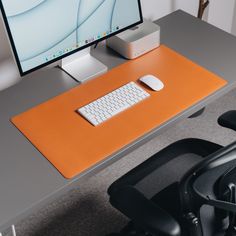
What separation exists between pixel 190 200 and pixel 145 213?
0.15 m

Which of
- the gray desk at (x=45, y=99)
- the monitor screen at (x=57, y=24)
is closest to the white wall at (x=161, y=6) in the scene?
the gray desk at (x=45, y=99)

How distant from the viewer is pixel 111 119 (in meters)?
1.60

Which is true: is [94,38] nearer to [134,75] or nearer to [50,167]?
[134,75]

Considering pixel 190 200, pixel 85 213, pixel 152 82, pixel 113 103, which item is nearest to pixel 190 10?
pixel 152 82

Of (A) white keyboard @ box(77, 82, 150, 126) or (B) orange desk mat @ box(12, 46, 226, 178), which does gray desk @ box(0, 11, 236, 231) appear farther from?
(A) white keyboard @ box(77, 82, 150, 126)

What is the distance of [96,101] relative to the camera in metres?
1.66

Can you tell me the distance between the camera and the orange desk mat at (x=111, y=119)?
1480 millimetres

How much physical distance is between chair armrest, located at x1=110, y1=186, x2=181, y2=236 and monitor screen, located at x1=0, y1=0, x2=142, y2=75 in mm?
574

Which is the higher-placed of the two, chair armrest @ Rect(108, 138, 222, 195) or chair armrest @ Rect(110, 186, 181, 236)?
chair armrest @ Rect(110, 186, 181, 236)

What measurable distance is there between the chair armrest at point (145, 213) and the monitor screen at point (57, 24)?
57cm

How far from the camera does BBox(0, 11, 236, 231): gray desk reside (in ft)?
4.46

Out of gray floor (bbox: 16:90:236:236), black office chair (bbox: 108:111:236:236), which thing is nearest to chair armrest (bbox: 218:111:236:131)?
black office chair (bbox: 108:111:236:236)

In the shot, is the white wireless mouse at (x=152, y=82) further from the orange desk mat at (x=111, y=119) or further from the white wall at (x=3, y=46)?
the white wall at (x=3, y=46)

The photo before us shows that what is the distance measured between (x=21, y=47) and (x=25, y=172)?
1.46 ft
